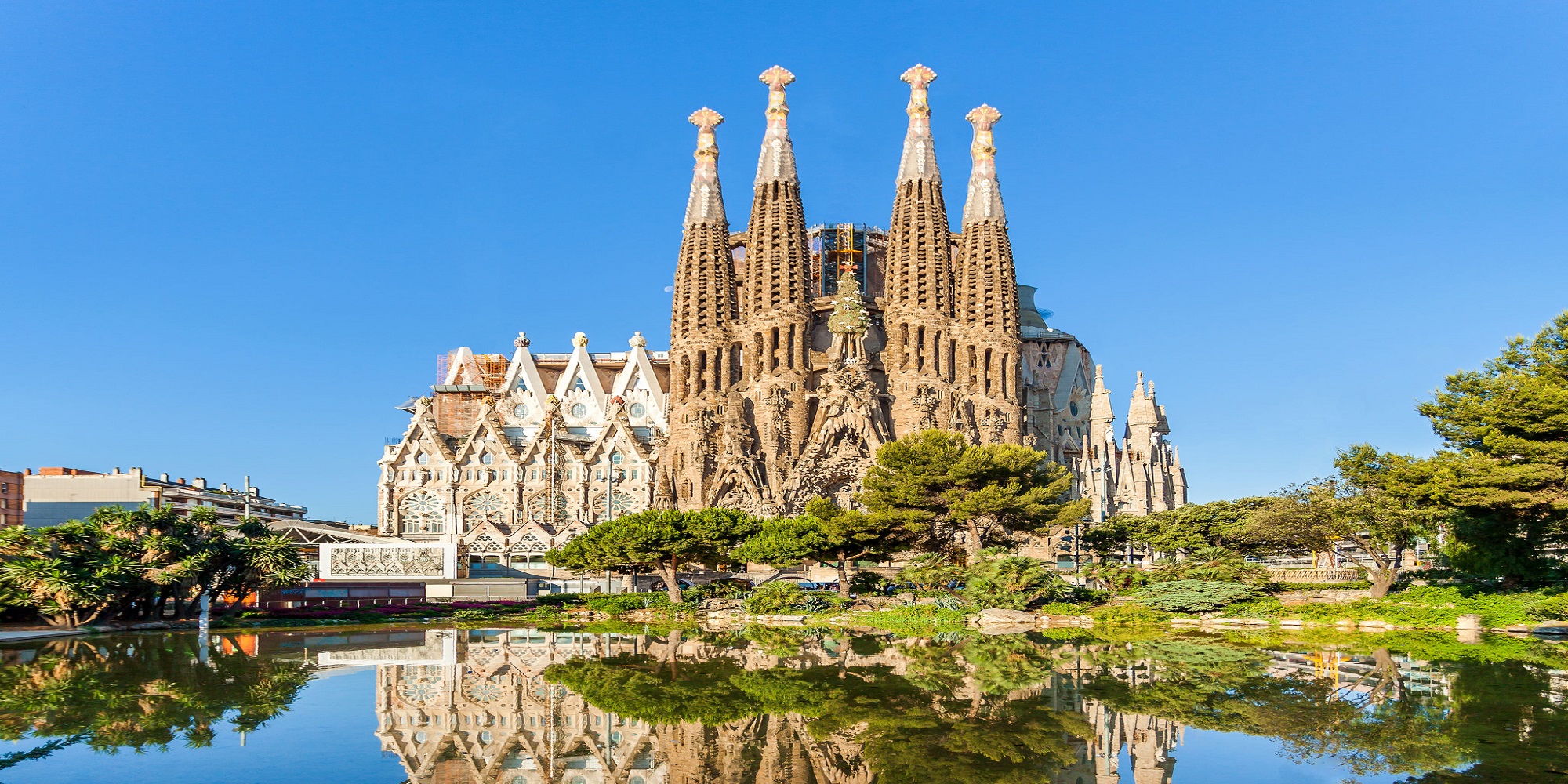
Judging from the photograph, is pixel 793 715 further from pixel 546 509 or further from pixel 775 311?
pixel 546 509

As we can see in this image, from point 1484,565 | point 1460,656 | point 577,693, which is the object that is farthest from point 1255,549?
point 577,693

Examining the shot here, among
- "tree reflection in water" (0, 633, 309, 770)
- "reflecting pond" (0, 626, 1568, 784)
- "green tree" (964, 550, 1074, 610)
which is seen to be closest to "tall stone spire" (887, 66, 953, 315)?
"green tree" (964, 550, 1074, 610)

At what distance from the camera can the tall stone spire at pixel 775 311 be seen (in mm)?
71000

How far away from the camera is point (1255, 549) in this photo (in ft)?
176

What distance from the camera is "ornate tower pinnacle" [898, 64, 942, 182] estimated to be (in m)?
76.3

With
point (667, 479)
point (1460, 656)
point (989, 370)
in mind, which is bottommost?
point (1460, 656)

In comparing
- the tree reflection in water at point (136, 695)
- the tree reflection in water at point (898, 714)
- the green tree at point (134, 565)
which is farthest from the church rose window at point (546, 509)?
the tree reflection in water at point (898, 714)

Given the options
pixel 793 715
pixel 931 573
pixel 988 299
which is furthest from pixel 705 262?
pixel 793 715

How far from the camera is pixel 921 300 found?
242 feet

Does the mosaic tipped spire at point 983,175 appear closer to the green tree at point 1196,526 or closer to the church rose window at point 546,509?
the green tree at point 1196,526

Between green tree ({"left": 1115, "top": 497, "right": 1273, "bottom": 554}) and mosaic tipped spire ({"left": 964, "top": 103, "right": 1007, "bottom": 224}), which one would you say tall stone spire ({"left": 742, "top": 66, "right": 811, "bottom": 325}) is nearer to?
mosaic tipped spire ({"left": 964, "top": 103, "right": 1007, "bottom": 224})

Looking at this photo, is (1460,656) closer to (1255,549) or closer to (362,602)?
(1255,549)

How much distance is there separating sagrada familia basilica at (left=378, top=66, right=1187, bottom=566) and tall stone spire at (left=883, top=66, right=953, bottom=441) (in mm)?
113

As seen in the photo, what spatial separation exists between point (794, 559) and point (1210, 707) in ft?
88.8
